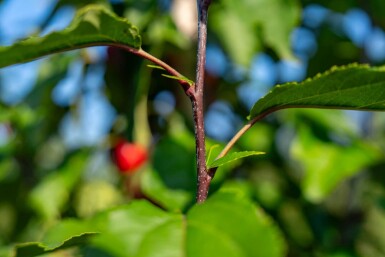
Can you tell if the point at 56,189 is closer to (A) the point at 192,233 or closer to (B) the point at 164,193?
(B) the point at 164,193

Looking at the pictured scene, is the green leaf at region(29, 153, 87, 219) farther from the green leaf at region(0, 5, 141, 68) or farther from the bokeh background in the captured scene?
the green leaf at region(0, 5, 141, 68)

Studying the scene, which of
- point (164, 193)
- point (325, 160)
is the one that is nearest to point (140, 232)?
point (164, 193)

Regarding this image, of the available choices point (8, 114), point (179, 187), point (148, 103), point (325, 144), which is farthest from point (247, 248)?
point (8, 114)

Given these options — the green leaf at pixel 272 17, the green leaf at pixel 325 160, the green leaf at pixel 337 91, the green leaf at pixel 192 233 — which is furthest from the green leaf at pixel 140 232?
the green leaf at pixel 325 160

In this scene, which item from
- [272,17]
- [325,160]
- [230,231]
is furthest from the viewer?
[325,160]

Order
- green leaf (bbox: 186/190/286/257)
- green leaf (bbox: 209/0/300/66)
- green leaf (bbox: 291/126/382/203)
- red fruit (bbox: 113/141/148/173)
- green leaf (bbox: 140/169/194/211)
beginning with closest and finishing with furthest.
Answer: green leaf (bbox: 186/190/286/257) < green leaf (bbox: 140/169/194/211) < green leaf (bbox: 209/0/300/66) < green leaf (bbox: 291/126/382/203) < red fruit (bbox: 113/141/148/173)

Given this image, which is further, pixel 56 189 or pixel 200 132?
pixel 56 189

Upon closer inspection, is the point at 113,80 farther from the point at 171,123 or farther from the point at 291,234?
the point at 291,234

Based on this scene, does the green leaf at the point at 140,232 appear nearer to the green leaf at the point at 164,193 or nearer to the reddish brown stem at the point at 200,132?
the reddish brown stem at the point at 200,132

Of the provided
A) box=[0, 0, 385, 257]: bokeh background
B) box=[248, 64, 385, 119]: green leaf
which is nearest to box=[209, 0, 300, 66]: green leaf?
box=[0, 0, 385, 257]: bokeh background
